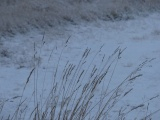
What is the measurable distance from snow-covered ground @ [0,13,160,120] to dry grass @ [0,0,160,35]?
299 mm

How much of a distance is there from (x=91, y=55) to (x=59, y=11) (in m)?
2.43

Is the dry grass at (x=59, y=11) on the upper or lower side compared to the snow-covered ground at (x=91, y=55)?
upper

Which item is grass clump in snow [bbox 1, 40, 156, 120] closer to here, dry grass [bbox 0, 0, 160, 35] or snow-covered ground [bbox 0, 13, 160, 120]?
snow-covered ground [bbox 0, 13, 160, 120]

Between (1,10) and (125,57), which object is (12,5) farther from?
(125,57)

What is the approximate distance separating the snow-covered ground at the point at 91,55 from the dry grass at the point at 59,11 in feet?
0.98

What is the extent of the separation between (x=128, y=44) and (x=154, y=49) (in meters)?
0.57

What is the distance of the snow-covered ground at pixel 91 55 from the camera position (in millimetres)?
4789

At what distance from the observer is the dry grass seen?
25.9ft

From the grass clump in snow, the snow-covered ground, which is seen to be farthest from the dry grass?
the grass clump in snow

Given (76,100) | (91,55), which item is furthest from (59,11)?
(76,100)

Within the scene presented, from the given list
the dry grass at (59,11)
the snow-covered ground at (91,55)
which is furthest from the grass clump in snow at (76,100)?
the dry grass at (59,11)

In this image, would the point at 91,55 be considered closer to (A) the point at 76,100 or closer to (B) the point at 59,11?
(A) the point at 76,100

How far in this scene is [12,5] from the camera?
9.02 meters

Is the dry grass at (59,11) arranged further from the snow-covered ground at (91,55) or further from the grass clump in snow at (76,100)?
the grass clump in snow at (76,100)
